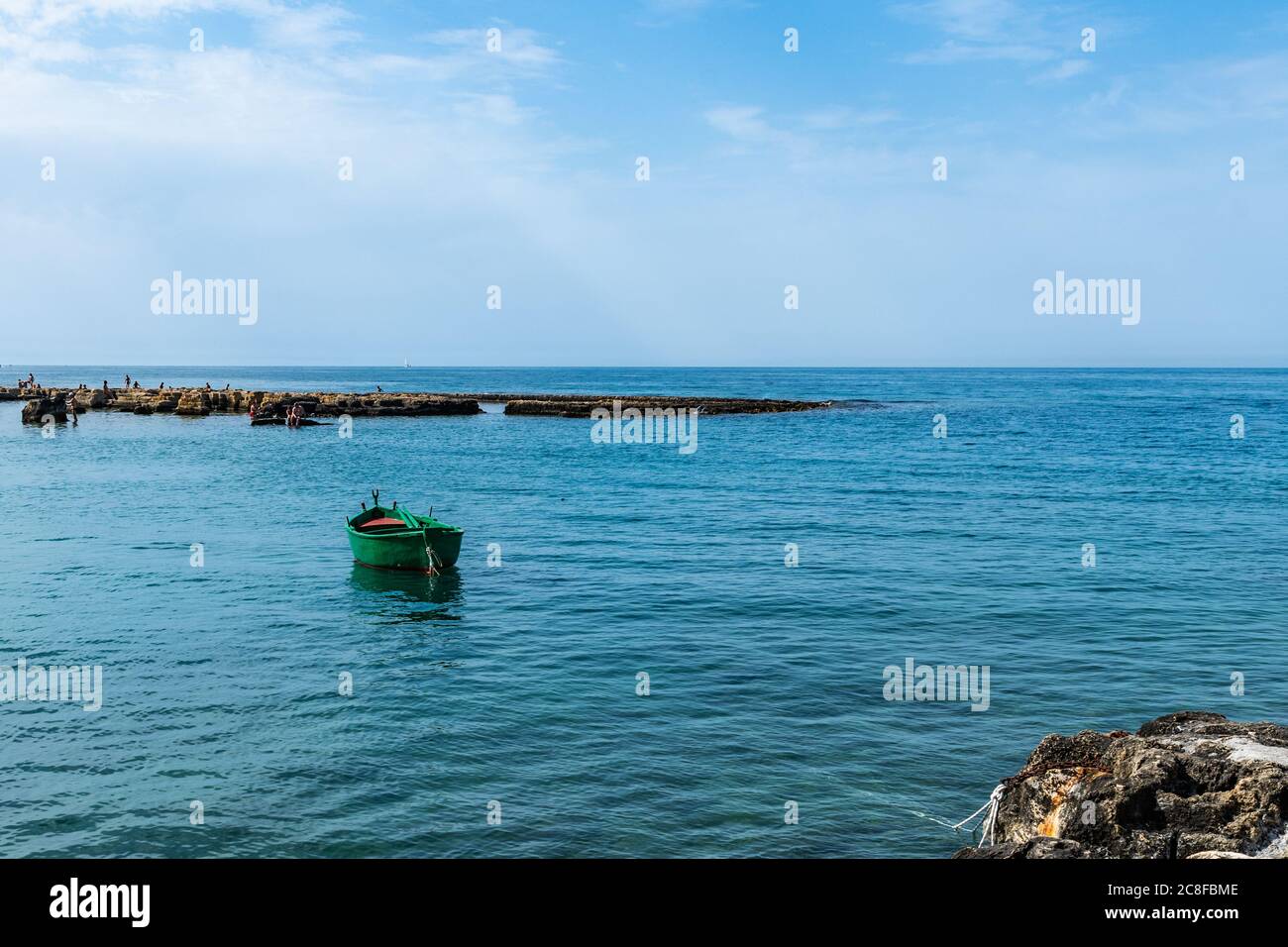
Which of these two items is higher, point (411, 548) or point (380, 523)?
point (380, 523)

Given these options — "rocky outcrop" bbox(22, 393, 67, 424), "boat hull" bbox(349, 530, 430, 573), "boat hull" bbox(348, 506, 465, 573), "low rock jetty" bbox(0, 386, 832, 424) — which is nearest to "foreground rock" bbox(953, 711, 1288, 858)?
"boat hull" bbox(348, 506, 465, 573)

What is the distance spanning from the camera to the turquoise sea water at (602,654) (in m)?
14.1

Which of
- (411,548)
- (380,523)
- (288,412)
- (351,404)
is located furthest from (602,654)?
(351,404)

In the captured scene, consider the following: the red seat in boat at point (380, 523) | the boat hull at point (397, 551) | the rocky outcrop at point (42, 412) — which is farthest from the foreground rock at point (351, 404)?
the boat hull at point (397, 551)

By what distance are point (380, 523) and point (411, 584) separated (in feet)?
16.5

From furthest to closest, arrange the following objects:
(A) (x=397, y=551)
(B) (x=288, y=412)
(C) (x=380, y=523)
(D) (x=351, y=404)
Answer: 1. (D) (x=351, y=404)
2. (B) (x=288, y=412)
3. (C) (x=380, y=523)
4. (A) (x=397, y=551)

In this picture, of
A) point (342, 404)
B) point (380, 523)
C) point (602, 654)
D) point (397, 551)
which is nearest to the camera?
point (602, 654)

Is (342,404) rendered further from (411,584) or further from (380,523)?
(411,584)

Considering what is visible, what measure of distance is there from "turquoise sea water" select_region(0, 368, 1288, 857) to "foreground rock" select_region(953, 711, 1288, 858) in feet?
6.73

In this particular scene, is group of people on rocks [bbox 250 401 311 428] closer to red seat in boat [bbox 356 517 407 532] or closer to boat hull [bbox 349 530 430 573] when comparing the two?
red seat in boat [bbox 356 517 407 532]

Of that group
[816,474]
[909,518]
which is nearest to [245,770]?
[909,518]

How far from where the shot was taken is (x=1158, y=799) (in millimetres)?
10266

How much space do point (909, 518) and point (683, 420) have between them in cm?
6278
